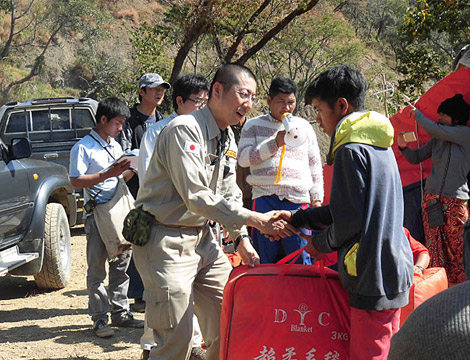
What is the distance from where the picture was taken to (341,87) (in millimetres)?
2885

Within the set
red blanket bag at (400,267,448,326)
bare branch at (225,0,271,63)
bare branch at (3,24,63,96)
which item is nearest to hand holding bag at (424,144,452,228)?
red blanket bag at (400,267,448,326)

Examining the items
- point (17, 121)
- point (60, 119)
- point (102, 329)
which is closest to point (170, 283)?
point (102, 329)

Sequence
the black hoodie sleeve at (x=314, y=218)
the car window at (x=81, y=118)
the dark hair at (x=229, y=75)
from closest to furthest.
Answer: the black hoodie sleeve at (x=314, y=218) < the dark hair at (x=229, y=75) < the car window at (x=81, y=118)

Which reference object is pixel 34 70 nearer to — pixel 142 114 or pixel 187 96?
pixel 142 114

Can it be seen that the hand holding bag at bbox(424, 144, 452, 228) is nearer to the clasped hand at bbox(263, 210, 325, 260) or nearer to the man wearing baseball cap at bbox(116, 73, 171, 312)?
the man wearing baseball cap at bbox(116, 73, 171, 312)

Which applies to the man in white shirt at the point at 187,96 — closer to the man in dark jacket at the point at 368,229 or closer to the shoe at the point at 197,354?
the shoe at the point at 197,354

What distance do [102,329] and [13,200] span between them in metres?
1.84

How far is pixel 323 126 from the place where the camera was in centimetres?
299

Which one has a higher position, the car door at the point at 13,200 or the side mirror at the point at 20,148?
the side mirror at the point at 20,148

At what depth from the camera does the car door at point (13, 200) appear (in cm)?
614

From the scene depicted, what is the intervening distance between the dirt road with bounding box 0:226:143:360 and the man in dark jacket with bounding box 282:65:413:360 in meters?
2.49

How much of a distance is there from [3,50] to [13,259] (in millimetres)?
30426

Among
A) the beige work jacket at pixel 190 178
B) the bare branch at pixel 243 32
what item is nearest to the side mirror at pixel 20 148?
the beige work jacket at pixel 190 178

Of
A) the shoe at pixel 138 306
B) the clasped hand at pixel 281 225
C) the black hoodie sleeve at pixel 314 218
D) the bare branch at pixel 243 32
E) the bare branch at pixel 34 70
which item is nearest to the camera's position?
the black hoodie sleeve at pixel 314 218
